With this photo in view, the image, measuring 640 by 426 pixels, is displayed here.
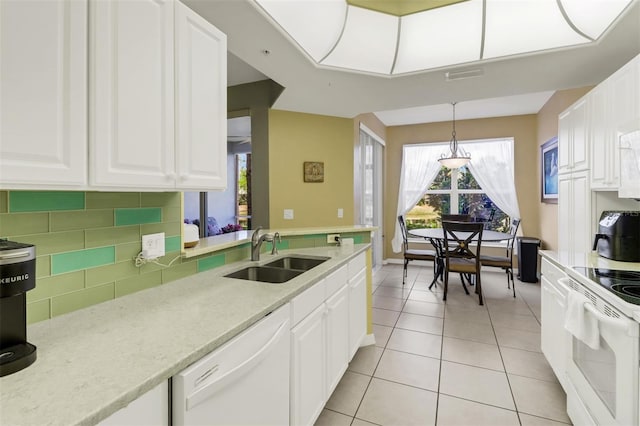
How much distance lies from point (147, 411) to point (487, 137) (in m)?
6.13

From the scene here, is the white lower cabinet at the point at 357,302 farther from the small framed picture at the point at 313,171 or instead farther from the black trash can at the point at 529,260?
the black trash can at the point at 529,260

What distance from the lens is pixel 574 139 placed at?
8.34 feet

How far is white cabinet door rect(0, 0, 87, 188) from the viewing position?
2.56 ft

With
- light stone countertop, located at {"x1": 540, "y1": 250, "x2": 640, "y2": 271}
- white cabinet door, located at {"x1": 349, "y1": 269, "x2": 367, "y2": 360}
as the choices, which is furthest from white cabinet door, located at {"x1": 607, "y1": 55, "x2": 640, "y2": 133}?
white cabinet door, located at {"x1": 349, "y1": 269, "x2": 367, "y2": 360}

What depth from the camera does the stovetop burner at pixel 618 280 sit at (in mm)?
1306

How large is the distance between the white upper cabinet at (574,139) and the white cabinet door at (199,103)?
8.77 feet

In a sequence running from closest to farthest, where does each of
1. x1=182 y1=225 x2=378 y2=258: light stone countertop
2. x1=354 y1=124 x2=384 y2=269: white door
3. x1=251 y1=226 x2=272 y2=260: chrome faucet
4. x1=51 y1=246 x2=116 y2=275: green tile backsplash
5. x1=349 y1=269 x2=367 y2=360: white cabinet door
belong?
x1=51 y1=246 x2=116 y2=275: green tile backsplash
x1=182 y1=225 x2=378 y2=258: light stone countertop
x1=251 y1=226 x2=272 y2=260: chrome faucet
x1=349 y1=269 x2=367 y2=360: white cabinet door
x1=354 y1=124 x2=384 y2=269: white door

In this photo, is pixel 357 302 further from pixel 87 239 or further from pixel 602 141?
pixel 602 141

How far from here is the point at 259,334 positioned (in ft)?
3.86

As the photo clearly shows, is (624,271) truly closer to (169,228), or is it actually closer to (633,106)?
(633,106)


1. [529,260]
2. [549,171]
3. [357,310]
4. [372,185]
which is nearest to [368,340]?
[357,310]

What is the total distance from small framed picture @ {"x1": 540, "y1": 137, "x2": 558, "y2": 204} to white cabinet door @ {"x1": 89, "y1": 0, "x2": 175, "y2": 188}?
15.8ft

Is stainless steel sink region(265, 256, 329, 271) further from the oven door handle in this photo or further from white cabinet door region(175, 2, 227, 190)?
the oven door handle

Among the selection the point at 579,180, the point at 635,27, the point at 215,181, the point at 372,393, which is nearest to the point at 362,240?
the point at 372,393
